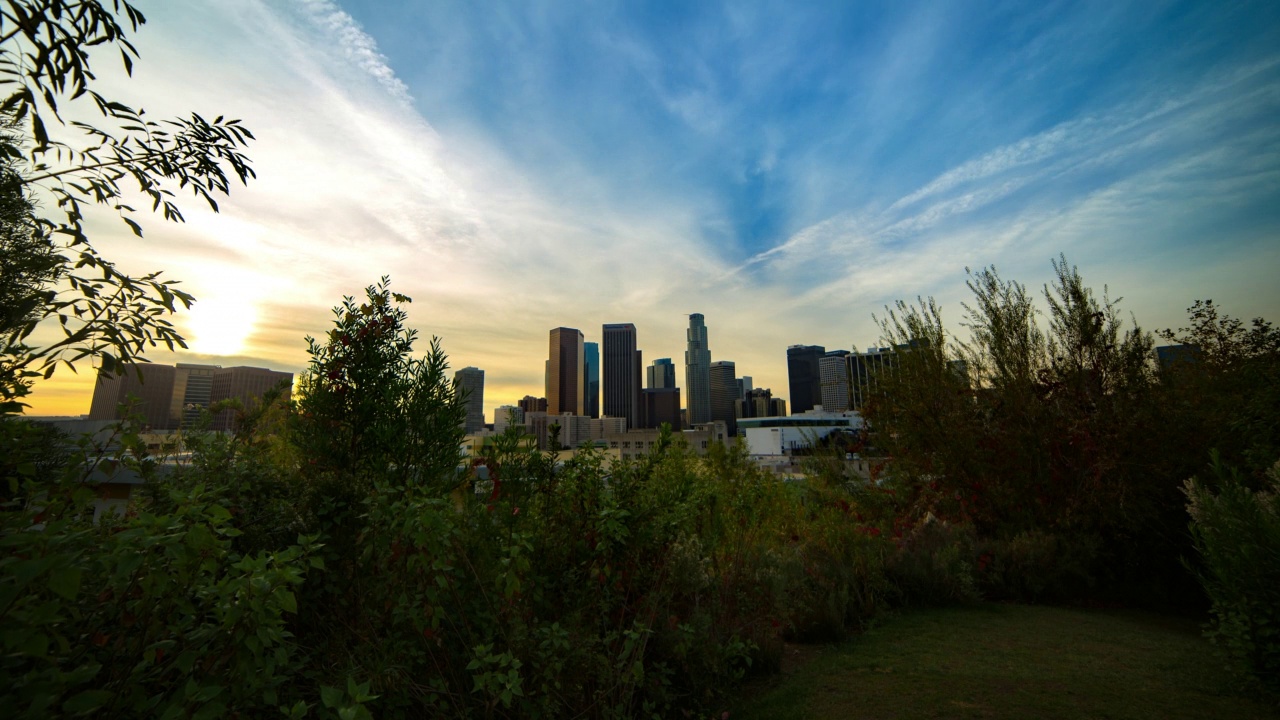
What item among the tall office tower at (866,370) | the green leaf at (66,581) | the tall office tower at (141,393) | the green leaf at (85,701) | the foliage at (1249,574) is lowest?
the foliage at (1249,574)

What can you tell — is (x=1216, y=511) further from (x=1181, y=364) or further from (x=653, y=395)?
(x=653, y=395)

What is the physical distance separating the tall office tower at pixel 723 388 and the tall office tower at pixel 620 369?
29.5 m

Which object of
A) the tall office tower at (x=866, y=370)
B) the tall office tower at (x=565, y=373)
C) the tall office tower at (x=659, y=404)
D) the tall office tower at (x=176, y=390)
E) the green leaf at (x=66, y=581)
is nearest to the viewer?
the green leaf at (x=66, y=581)

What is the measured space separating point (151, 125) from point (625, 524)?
11.7ft

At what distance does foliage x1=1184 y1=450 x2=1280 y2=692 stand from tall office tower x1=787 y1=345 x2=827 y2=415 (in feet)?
502

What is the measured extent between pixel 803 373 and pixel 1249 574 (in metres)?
163

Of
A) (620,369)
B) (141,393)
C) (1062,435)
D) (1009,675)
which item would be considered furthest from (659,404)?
(141,393)

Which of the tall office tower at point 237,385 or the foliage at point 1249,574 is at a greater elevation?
the tall office tower at point 237,385

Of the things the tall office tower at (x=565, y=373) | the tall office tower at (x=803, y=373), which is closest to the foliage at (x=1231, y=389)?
the tall office tower at (x=565, y=373)

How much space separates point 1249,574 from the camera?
12.6 ft

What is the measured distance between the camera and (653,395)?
543 feet

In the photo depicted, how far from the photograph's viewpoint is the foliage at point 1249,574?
Answer: 145 inches

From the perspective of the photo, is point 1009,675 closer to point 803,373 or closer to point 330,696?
point 330,696

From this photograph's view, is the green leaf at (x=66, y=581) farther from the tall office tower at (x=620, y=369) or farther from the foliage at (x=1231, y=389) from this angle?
the tall office tower at (x=620, y=369)
